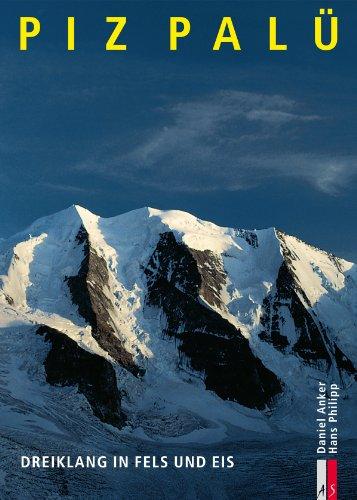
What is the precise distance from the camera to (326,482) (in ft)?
357

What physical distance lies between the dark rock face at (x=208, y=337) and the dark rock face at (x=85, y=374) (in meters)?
27.9

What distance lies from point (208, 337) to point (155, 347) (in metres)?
14.1

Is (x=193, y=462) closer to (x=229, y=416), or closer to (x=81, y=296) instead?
(x=229, y=416)

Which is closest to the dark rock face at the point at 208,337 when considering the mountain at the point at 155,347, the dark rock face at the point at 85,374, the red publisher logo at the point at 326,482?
the mountain at the point at 155,347

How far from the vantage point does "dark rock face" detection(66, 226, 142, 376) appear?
16662cm

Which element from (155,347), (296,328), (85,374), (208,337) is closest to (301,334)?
(296,328)

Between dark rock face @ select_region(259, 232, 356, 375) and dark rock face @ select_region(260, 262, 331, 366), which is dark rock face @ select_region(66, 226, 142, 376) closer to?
dark rock face @ select_region(259, 232, 356, 375)

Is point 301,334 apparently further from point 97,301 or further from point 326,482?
point 326,482

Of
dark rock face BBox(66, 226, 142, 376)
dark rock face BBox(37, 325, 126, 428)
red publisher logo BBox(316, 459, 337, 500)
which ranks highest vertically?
dark rock face BBox(66, 226, 142, 376)

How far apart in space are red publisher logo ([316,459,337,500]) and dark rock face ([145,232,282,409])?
5072 centimetres

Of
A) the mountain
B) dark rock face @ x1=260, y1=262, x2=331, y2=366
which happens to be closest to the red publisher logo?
the mountain

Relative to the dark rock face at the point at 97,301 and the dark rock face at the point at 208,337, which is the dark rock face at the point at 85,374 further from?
the dark rock face at the point at 208,337

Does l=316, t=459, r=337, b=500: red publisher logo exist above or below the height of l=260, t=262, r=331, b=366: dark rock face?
below

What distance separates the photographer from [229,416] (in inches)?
6368
